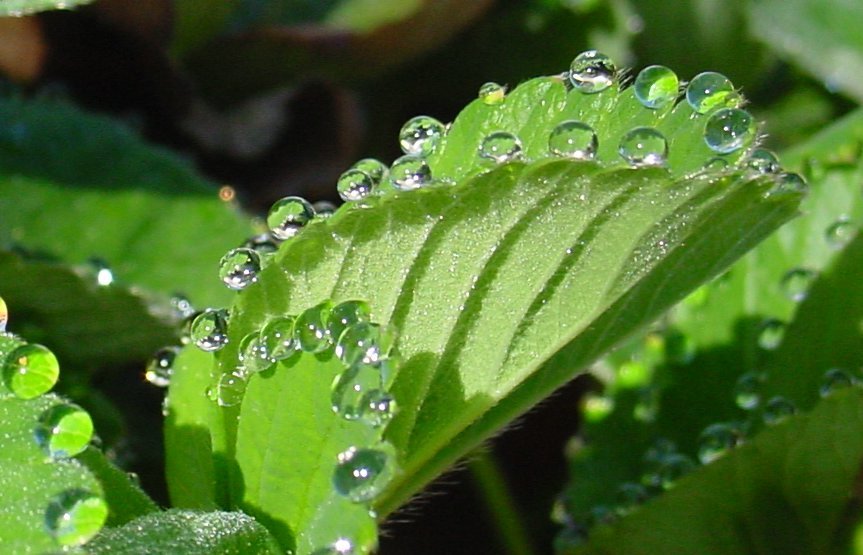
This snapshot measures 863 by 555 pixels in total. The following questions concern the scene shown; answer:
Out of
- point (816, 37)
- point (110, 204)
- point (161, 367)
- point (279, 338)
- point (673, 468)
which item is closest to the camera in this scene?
point (279, 338)

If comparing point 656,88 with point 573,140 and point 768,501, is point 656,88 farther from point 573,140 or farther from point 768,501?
point 768,501

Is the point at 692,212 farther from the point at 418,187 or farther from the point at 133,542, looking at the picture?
the point at 133,542

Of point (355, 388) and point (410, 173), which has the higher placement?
point (410, 173)

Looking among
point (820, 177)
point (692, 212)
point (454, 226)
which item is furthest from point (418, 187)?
point (820, 177)

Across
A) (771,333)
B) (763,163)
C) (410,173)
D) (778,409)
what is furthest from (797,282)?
(410,173)

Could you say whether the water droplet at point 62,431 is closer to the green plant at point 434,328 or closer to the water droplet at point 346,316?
the green plant at point 434,328

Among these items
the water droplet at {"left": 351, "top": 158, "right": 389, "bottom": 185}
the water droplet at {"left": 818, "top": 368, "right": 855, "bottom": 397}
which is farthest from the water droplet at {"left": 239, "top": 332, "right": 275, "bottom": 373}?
the water droplet at {"left": 818, "top": 368, "right": 855, "bottom": 397}

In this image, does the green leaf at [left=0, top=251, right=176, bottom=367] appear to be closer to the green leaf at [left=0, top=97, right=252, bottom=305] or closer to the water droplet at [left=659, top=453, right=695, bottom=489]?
the green leaf at [left=0, top=97, right=252, bottom=305]
